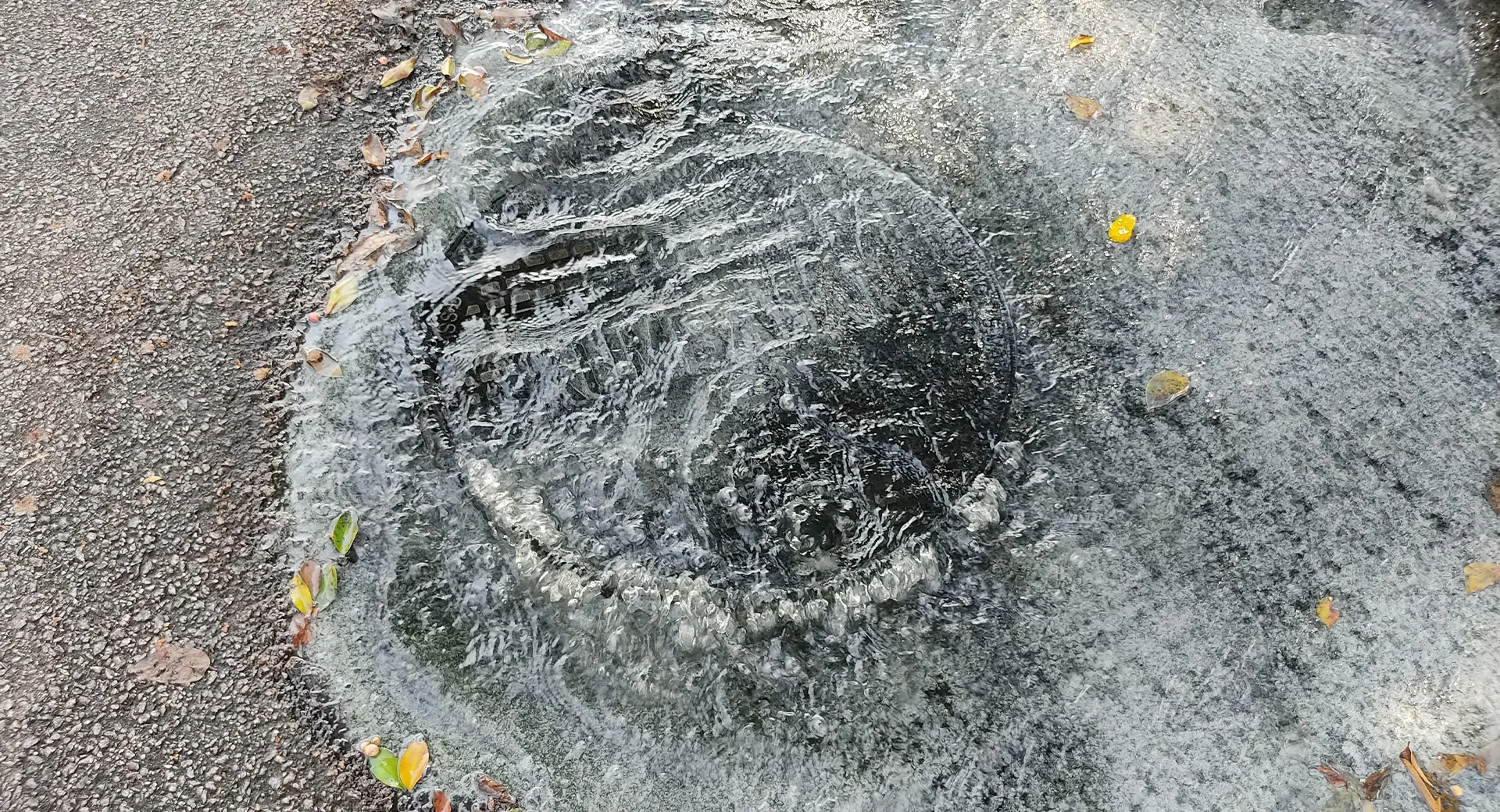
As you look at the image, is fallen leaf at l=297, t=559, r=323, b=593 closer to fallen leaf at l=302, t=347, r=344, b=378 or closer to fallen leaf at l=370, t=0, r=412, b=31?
fallen leaf at l=302, t=347, r=344, b=378

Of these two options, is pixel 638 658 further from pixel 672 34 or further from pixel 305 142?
pixel 672 34

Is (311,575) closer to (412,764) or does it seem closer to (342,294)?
(412,764)

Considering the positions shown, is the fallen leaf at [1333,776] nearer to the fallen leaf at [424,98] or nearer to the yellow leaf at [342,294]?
the yellow leaf at [342,294]

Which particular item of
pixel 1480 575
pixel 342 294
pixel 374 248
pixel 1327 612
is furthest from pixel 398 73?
pixel 1480 575

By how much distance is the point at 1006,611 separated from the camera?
1895mm

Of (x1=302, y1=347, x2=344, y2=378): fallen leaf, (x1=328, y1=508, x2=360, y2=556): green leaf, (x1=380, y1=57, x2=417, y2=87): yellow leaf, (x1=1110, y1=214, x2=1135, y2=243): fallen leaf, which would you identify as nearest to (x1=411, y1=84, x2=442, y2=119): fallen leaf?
(x1=380, y1=57, x2=417, y2=87): yellow leaf

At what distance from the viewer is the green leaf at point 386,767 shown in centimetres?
171

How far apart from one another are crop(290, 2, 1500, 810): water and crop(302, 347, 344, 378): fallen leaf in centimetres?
3

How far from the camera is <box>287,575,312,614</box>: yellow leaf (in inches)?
73.7

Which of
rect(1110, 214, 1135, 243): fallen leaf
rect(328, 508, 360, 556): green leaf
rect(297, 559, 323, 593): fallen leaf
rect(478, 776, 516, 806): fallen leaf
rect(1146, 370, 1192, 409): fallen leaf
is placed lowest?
rect(478, 776, 516, 806): fallen leaf

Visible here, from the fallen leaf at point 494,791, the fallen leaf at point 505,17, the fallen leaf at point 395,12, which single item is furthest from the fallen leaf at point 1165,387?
the fallen leaf at point 395,12

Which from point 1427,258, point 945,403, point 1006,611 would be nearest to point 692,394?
point 945,403

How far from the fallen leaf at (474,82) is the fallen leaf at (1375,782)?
2807 millimetres

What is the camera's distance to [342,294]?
7.59 feet
